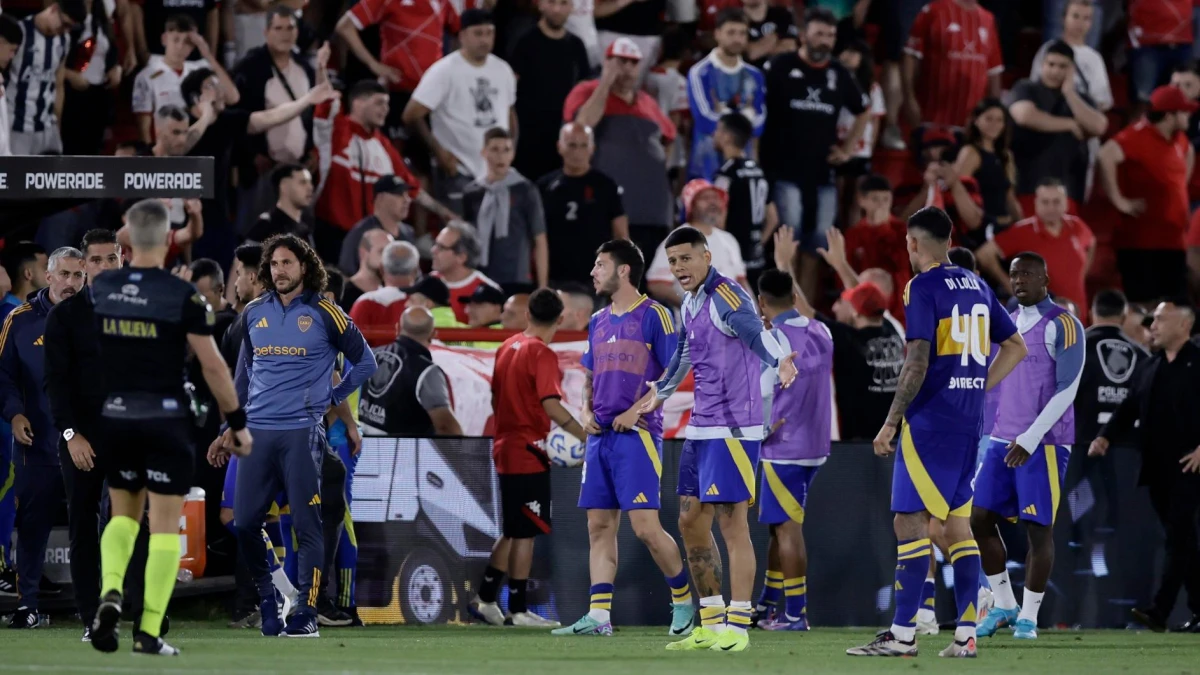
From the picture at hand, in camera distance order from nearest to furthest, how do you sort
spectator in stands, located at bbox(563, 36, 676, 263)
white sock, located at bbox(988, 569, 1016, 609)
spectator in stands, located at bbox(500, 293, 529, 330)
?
white sock, located at bbox(988, 569, 1016, 609), spectator in stands, located at bbox(500, 293, 529, 330), spectator in stands, located at bbox(563, 36, 676, 263)

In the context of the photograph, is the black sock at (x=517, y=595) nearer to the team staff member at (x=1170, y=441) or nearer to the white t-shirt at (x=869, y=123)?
the team staff member at (x=1170, y=441)

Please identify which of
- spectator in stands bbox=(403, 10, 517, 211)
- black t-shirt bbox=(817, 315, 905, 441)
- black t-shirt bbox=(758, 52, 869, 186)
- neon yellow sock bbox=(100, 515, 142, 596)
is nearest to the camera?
neon yellow sock bbox=(100, 515, 142, 596)

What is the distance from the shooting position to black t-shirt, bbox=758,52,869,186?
18.5m

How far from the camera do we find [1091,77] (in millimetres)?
21047

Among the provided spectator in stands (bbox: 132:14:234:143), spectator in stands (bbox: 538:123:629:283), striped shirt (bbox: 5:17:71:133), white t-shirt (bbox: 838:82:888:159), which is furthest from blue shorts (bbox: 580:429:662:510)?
white t-shirt (bbox: 838:82:888:159)

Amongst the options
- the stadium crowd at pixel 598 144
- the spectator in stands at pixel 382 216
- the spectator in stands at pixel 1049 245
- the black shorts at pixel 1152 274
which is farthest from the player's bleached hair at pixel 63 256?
the black shorts at pixel 1152 274

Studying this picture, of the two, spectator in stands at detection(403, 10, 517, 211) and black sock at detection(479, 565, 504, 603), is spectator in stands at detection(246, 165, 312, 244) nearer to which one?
spectator in stands at detection(403, 10, 517, 211)

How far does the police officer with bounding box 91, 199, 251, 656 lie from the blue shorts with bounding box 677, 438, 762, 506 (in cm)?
290

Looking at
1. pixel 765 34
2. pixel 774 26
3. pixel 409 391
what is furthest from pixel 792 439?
pixel 774 26

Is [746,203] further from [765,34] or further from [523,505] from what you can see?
[523,505]

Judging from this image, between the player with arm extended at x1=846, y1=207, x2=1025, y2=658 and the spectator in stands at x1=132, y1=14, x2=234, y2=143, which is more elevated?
the spectator in stands at x1=132, y1=14, x2=234, y2=143

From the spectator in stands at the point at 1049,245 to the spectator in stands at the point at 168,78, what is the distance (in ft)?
25.0

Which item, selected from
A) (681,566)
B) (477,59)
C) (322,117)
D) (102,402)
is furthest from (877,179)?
(102,402)

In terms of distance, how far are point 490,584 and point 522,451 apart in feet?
3.34
